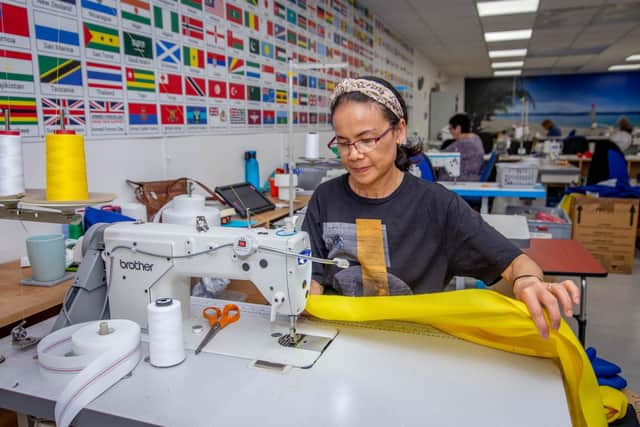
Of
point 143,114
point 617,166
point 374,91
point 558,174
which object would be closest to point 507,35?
point 558,174

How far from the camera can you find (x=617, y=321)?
306 cm

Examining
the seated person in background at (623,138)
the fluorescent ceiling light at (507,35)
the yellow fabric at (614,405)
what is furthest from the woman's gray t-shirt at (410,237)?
the seated person in background at (623,138)

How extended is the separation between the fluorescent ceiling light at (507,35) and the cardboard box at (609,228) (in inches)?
144

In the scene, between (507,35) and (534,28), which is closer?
(534,28)

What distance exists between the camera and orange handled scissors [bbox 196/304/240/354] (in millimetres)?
1143

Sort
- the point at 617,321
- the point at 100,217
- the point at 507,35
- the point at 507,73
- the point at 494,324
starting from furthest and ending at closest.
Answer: the point at 507,73 → the point at 507,35 → the point at 617,321 → the point at 100,217 → the point at 494,324

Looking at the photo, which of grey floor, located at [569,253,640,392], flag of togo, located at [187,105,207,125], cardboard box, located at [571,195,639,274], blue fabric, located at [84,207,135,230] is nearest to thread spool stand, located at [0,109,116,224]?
blue fabric, located at [84,207,135,230]

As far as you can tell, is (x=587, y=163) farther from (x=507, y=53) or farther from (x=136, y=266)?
(x=136, y=266)

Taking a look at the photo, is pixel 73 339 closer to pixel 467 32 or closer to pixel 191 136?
pixel 191 136

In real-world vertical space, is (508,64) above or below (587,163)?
above

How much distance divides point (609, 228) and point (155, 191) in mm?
3875

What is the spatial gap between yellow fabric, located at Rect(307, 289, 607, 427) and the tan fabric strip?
0.86 feet

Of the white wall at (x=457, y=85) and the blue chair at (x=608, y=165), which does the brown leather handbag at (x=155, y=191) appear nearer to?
the blue chair at (x=608, y=165)

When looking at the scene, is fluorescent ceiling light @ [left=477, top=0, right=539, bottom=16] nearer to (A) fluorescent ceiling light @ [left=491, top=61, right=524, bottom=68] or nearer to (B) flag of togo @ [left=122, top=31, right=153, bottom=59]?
(B) flag of togo @ [left=122, top=31, right=153, bottom=59]
